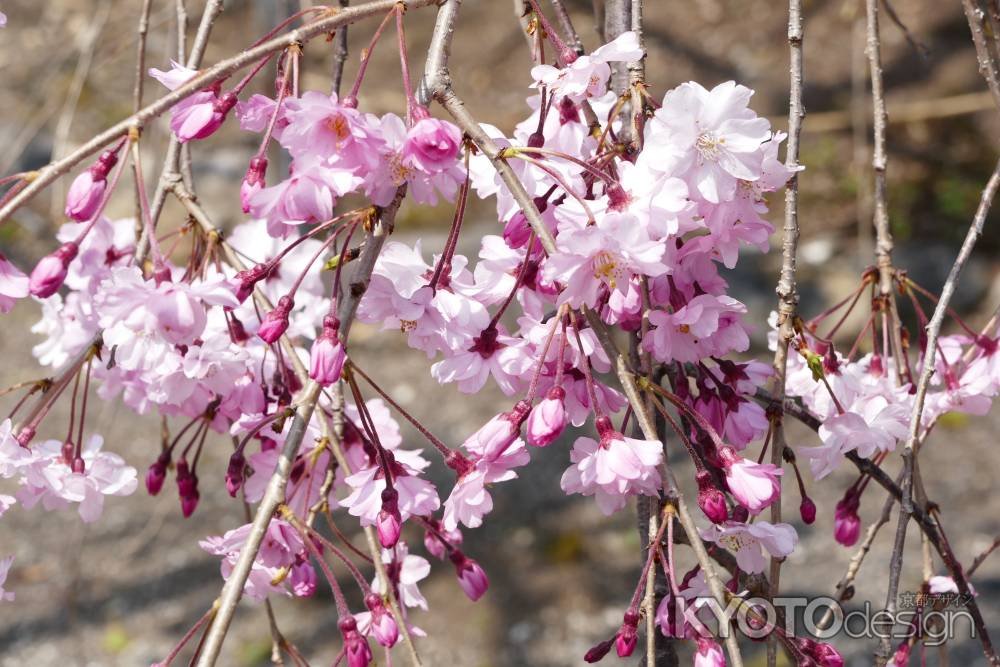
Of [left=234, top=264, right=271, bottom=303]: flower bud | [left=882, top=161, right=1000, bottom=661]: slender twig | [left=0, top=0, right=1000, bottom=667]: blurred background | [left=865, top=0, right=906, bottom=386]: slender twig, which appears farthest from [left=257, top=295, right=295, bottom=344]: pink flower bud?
[left=0, top=0, right=1000, bottom=667]: blurred background

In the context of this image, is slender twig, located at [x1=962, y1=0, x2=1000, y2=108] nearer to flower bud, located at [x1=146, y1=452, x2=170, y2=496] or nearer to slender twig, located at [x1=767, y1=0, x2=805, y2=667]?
slender twig, located at [x1=767, y1=0, x2=805, y2=667]

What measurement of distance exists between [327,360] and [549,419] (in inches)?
7.0

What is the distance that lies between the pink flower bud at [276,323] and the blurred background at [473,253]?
3.24 feet

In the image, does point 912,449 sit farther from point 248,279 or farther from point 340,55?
point 340,55

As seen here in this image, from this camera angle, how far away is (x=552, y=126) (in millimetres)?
1012

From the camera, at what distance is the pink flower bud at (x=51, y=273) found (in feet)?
2.71

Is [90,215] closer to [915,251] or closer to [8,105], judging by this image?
[915,251]

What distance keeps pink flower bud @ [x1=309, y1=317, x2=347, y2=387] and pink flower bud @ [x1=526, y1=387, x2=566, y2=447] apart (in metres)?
0.16

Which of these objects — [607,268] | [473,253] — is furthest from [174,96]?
[473,253]

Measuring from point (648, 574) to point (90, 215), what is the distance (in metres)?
0.54

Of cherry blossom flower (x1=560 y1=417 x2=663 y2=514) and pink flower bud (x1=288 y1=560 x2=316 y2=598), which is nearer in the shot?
cherry blossom flower (x1=560 y1=417 x2=663 y2=514)

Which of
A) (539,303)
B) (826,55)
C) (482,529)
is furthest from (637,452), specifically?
(826,55)

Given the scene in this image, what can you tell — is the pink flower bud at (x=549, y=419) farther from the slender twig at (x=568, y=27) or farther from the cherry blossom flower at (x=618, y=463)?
the slender twig at (x=568, y=27)

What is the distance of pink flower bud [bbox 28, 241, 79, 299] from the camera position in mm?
826
